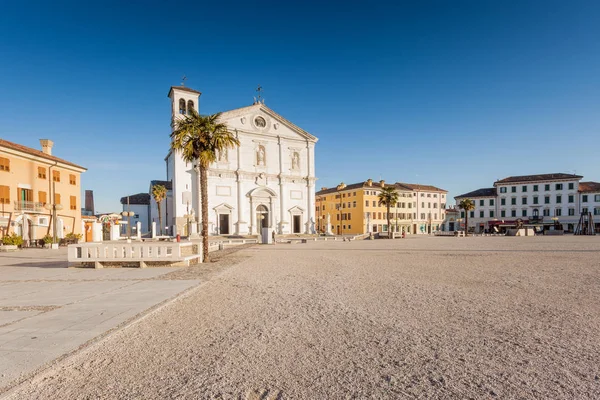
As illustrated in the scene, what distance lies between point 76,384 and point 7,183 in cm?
3527

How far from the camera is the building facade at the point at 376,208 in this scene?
70.5 meters

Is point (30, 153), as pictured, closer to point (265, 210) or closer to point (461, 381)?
point (265, 210)

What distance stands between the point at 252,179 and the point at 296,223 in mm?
9300

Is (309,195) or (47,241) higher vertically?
(309,195)

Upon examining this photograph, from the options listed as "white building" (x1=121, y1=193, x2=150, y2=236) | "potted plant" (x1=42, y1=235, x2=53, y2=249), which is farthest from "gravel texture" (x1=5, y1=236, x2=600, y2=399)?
"white building" (x1=121, y1=193, x2=150, y2=236)

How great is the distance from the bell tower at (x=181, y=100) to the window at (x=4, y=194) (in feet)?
63.1

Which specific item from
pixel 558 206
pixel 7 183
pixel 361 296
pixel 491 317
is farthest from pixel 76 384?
pixel 558 206

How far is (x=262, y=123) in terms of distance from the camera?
47.6 meters

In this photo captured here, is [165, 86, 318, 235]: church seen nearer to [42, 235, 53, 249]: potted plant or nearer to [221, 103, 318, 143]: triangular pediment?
[221, 103, 318, 143]: triangular pediment

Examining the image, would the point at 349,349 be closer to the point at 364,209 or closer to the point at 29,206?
the point at 29,206

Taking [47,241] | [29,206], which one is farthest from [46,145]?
[47,241]

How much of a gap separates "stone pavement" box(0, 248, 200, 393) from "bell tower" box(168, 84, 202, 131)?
35.0 metres

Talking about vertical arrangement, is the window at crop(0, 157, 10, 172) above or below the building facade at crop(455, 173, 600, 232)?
above

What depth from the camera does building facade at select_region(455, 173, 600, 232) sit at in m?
68.6
